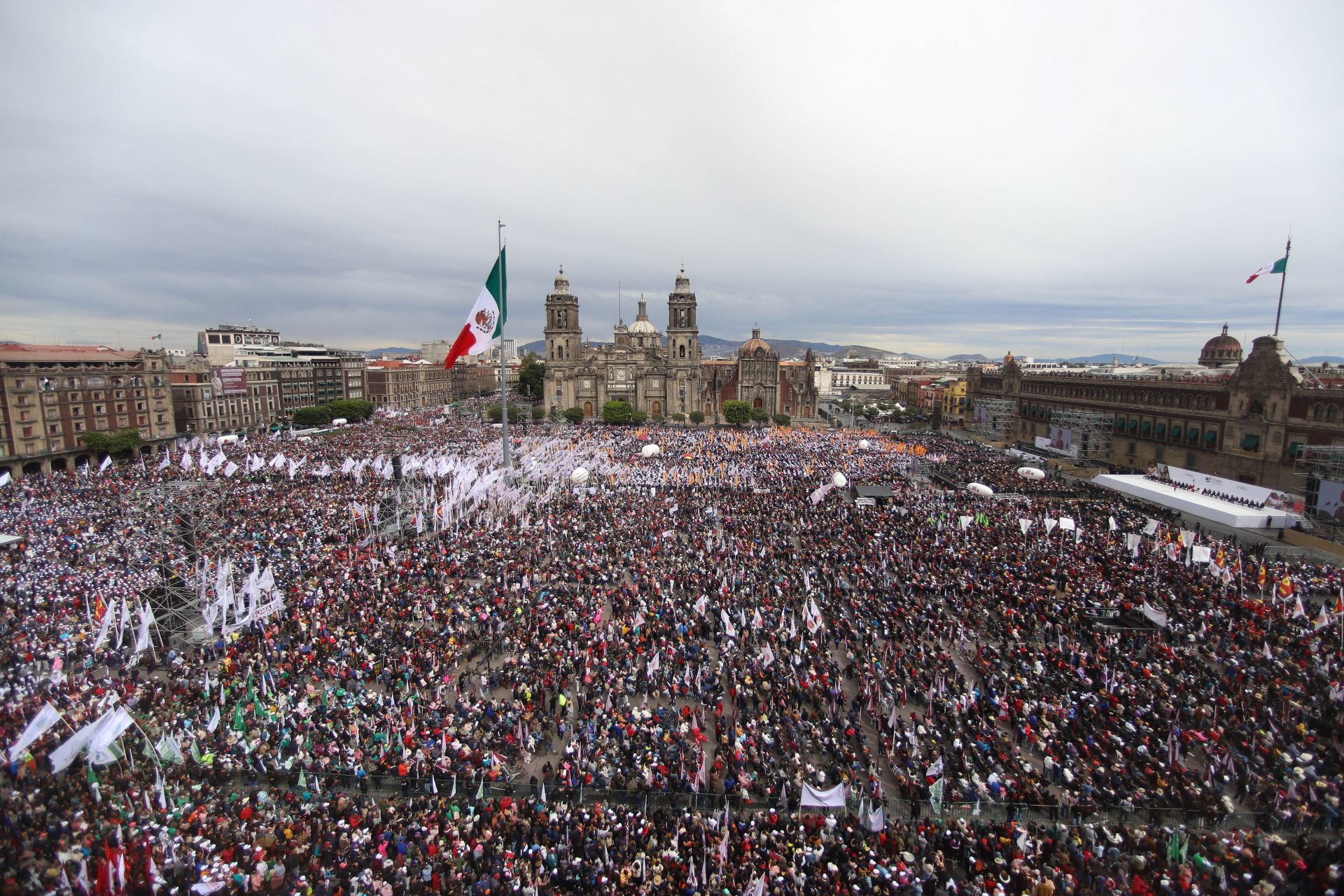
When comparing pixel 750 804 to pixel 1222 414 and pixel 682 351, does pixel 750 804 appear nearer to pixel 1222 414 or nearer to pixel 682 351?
pixel 1222 414

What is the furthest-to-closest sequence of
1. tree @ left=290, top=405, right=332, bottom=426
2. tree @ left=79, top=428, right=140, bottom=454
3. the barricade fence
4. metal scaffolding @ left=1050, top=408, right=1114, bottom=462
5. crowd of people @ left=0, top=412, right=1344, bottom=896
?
tree @ left=290, top=405, right=332, bottom=426 < metal scaffolding @ left=1050, top=408, right=1114, bottom=462 < tree @ left=79, top=428, right=140, bottom=454 < the barricade fence < crowd of people @ left=0, top=412, right=1344, bottom=896

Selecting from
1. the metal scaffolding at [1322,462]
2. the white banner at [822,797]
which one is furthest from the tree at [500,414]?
→ the metal scaffolding at [1322,462]

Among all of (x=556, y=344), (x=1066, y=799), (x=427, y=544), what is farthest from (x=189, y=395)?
(x=1066, y=799)

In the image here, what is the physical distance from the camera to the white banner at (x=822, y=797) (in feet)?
35.8

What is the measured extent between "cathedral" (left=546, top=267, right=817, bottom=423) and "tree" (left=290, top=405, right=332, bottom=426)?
1137 inches

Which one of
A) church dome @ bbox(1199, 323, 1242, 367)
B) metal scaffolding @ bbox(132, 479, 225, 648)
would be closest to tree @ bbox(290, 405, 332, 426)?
metal scaffolding @ bbox(132, 479, 225, 648)

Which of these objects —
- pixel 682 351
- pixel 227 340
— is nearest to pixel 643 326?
pixel 682 351

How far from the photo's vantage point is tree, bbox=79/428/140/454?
4938 cm

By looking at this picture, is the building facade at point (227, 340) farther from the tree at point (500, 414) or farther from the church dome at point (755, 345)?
the church dome at point (755, 345)

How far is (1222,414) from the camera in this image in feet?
137

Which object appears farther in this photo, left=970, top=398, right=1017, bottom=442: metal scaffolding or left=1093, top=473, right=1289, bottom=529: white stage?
left=970, top=398, right=1017, bottom=442: metal scaffolding

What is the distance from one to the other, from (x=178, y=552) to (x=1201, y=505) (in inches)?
1791

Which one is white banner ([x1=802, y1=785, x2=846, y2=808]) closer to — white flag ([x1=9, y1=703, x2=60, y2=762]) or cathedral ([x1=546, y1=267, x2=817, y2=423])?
white flag ([x1=9, y1=703, x2=60, y2=762])

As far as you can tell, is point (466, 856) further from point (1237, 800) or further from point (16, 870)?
point (1237, 800)
